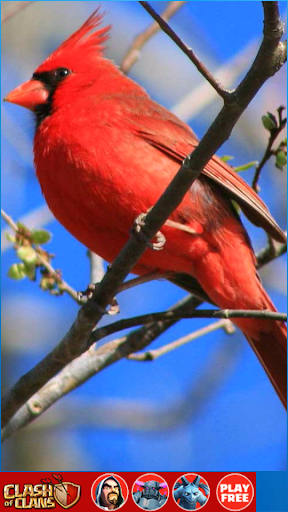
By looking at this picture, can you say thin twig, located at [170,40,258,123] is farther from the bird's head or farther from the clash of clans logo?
the clash of clans logo

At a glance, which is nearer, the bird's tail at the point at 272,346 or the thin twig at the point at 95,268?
the bird's tail at the point at 272,346

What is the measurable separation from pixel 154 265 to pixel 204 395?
124 centimetres

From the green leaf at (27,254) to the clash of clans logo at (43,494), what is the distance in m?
0.72

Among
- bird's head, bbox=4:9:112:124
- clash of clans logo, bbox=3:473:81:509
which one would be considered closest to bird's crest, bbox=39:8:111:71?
bird's head, bbox=4:9:112:124

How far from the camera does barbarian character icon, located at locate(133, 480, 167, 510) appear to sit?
224 centimetres

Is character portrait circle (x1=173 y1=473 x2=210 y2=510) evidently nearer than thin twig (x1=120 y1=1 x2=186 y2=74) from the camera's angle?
Yes

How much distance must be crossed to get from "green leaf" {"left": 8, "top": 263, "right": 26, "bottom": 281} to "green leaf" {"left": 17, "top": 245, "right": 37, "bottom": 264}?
1.1 inches

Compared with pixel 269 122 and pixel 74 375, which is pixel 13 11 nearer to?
pixel 269 122

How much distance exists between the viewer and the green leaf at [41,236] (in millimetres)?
2662

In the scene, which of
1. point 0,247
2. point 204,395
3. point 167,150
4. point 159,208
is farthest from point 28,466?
point 159,208

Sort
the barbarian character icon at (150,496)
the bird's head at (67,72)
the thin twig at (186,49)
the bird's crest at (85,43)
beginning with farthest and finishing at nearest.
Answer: the bird's crest at (85,43) → the bird's head at (67,72) → the barbarian character icon at (150,496) → the thin twig at (186,49)

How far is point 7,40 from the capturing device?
440cm

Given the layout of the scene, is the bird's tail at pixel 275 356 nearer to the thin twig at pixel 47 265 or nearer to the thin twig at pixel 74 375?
the thin twig at pixel 74 375

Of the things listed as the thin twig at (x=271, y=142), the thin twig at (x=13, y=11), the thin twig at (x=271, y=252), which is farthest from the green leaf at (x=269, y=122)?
the thin twig at (x=13, y=11)
